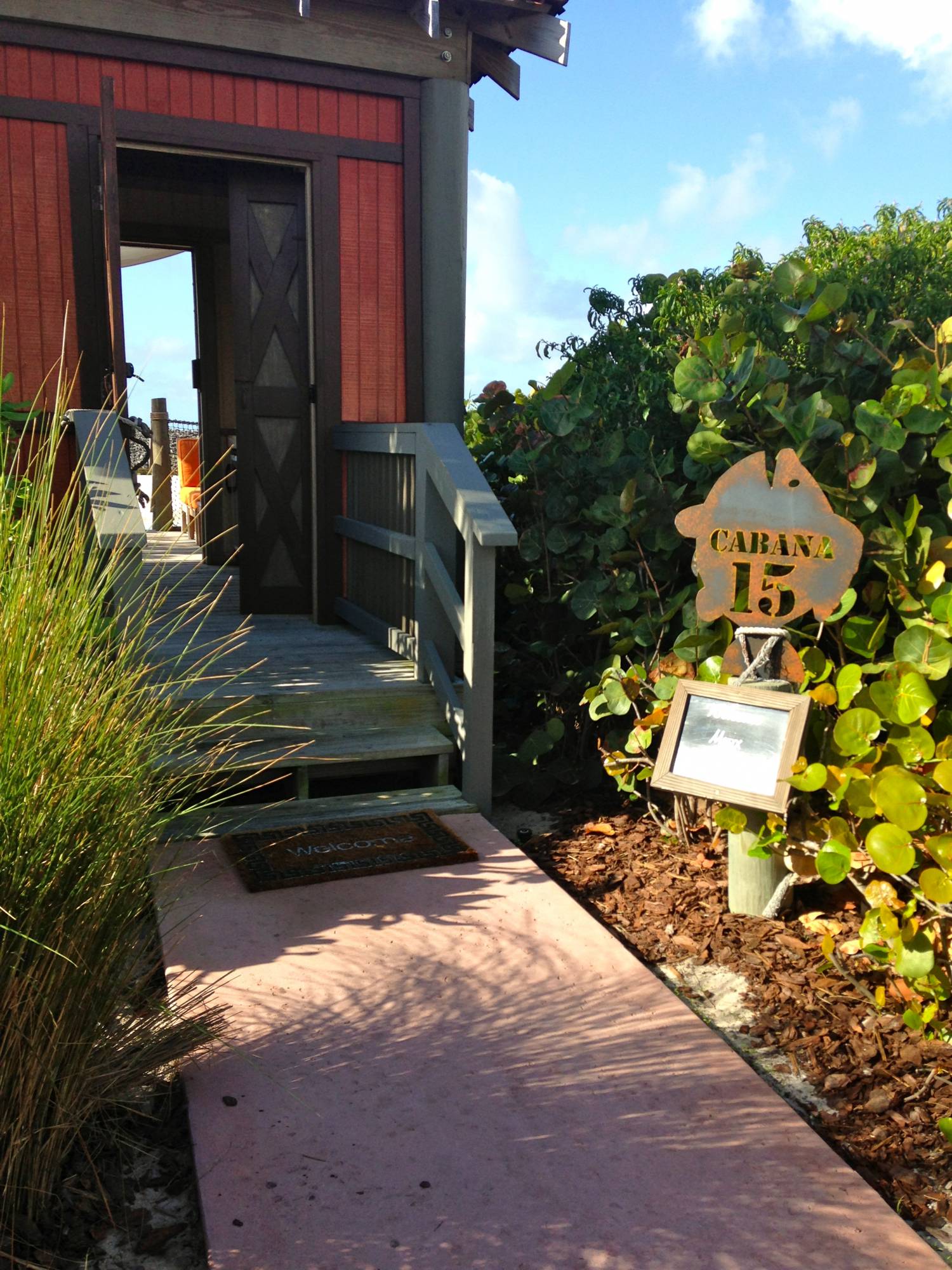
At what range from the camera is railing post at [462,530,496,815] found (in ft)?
13.8

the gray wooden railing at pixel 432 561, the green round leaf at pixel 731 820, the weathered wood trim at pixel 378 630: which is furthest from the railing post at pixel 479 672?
the green round leaf at pixel 731 820

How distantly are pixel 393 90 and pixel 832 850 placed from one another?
4684 millimetres

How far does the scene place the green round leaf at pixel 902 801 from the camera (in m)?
2.58

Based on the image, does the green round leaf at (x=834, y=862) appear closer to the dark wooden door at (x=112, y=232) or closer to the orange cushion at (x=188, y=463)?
Result: the dark wooden door at (x=112, y=232)

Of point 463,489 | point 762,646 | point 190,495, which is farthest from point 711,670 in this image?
point 190,495

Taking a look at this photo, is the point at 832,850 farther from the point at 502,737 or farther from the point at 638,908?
the point at 502,737

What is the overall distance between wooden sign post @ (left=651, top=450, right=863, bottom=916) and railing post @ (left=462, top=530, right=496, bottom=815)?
1099 millimetres

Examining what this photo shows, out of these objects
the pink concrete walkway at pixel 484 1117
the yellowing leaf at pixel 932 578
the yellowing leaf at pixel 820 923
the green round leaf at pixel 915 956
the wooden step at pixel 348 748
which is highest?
the yellowing leaf at pixel 932 578

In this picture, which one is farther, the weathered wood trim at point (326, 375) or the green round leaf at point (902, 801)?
the weathered wood trim at point (326, 375)

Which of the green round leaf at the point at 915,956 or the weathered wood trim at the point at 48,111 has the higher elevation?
the weathered wood trim at the point at 48,111

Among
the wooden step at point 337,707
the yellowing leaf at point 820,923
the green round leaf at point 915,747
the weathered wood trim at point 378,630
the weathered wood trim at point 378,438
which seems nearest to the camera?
the green round leaf at point 915,747

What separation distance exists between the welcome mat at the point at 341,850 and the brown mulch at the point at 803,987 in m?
0.41

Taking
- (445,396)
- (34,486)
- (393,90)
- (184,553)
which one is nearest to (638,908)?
(34,486)

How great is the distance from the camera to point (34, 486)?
7.67ft
